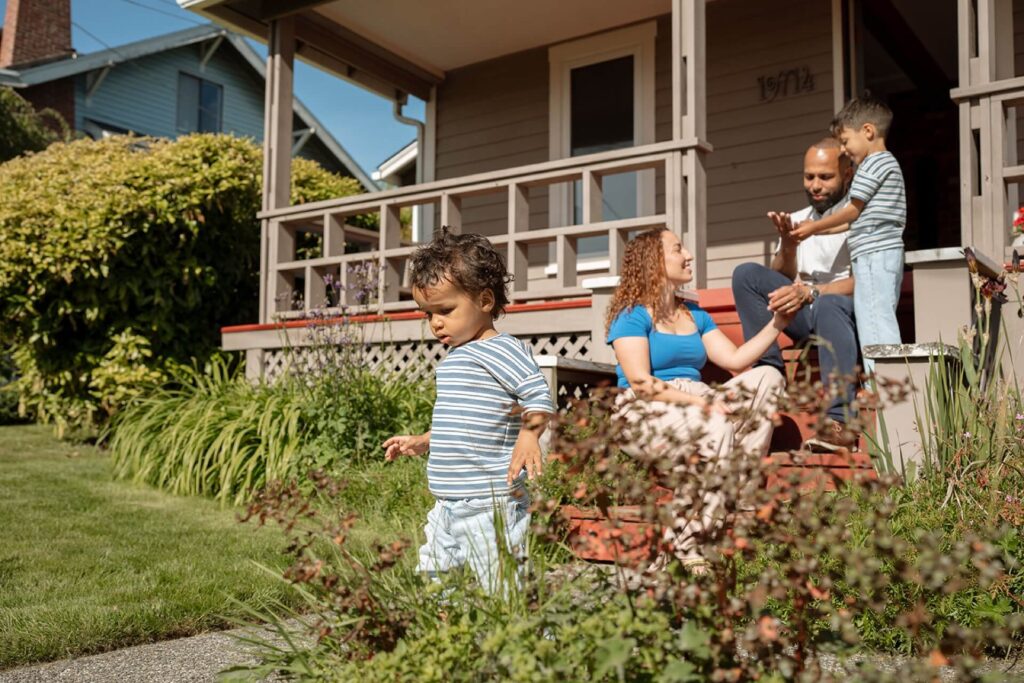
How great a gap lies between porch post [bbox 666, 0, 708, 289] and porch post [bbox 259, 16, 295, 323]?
361 cm

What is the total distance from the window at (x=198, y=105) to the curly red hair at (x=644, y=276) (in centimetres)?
2154

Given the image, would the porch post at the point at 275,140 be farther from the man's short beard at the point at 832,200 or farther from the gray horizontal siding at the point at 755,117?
the man's short beard at the point at 832,200

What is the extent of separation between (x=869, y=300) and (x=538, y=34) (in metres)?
6.05

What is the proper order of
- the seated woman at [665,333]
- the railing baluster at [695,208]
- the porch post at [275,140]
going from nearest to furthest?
the seated woman at [665,333] → the railing baluster at [695,208] → the porch post at [275,140]

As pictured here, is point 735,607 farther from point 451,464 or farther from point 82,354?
point 82,354

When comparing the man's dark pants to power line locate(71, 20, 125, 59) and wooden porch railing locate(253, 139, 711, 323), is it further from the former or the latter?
power line locate(71, 20, 125, 59)

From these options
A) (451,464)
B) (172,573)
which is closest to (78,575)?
(172,573)

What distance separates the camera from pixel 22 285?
8672 mm

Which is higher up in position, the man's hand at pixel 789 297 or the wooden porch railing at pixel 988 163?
the wooden porch railing at pixel 988 163

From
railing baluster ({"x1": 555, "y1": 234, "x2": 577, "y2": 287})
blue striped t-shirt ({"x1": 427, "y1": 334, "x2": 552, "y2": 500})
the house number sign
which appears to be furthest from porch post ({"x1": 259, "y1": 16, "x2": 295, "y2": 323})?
blue striped t-shirt ({"x1": 427, "y1": 334, "x2": 552, "y2": 500})

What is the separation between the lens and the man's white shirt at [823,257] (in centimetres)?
508

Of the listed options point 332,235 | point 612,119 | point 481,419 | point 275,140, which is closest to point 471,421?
point 481,419

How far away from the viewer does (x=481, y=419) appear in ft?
9.50

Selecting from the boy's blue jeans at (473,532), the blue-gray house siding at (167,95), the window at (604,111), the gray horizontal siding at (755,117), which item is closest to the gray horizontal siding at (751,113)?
the gray horizontal siding at (755,117)
